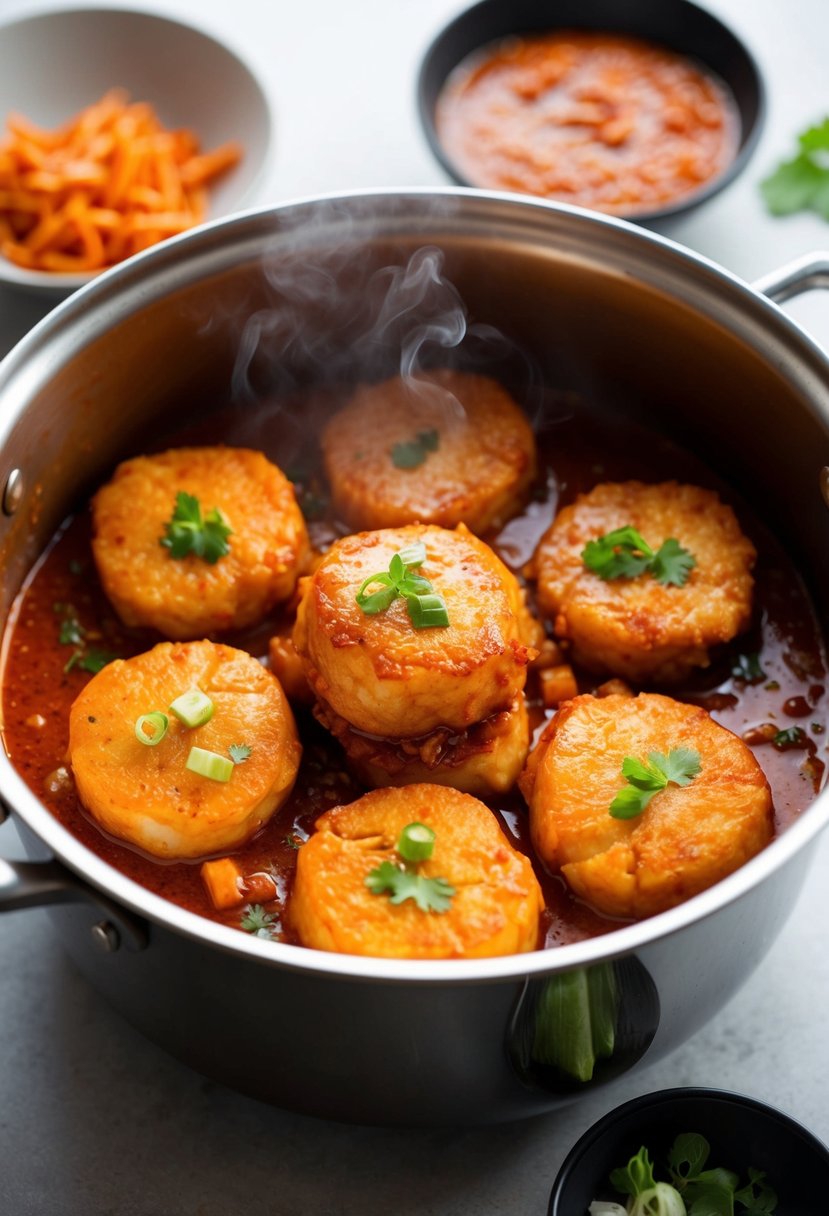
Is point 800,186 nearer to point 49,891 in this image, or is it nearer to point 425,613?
point 425,613

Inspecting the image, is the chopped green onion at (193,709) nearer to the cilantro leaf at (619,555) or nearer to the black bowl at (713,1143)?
the cilantro leaf at (619,555)

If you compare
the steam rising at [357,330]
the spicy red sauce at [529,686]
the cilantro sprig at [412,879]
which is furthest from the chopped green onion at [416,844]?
the steam rising at [357,330]

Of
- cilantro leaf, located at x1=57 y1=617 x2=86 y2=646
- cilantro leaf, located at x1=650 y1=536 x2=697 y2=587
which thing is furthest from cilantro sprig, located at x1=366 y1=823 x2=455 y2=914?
cilantro leaf, located at x1=57 y1=617 x2=86 y2=646

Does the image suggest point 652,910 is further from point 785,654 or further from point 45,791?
point 45,791

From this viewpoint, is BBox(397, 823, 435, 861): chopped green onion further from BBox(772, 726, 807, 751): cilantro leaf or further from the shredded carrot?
→ the shredded carrot

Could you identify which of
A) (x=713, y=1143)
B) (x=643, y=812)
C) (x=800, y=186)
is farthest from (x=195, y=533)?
(x=800, y=186)

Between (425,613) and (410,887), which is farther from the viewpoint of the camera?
(425,613)
